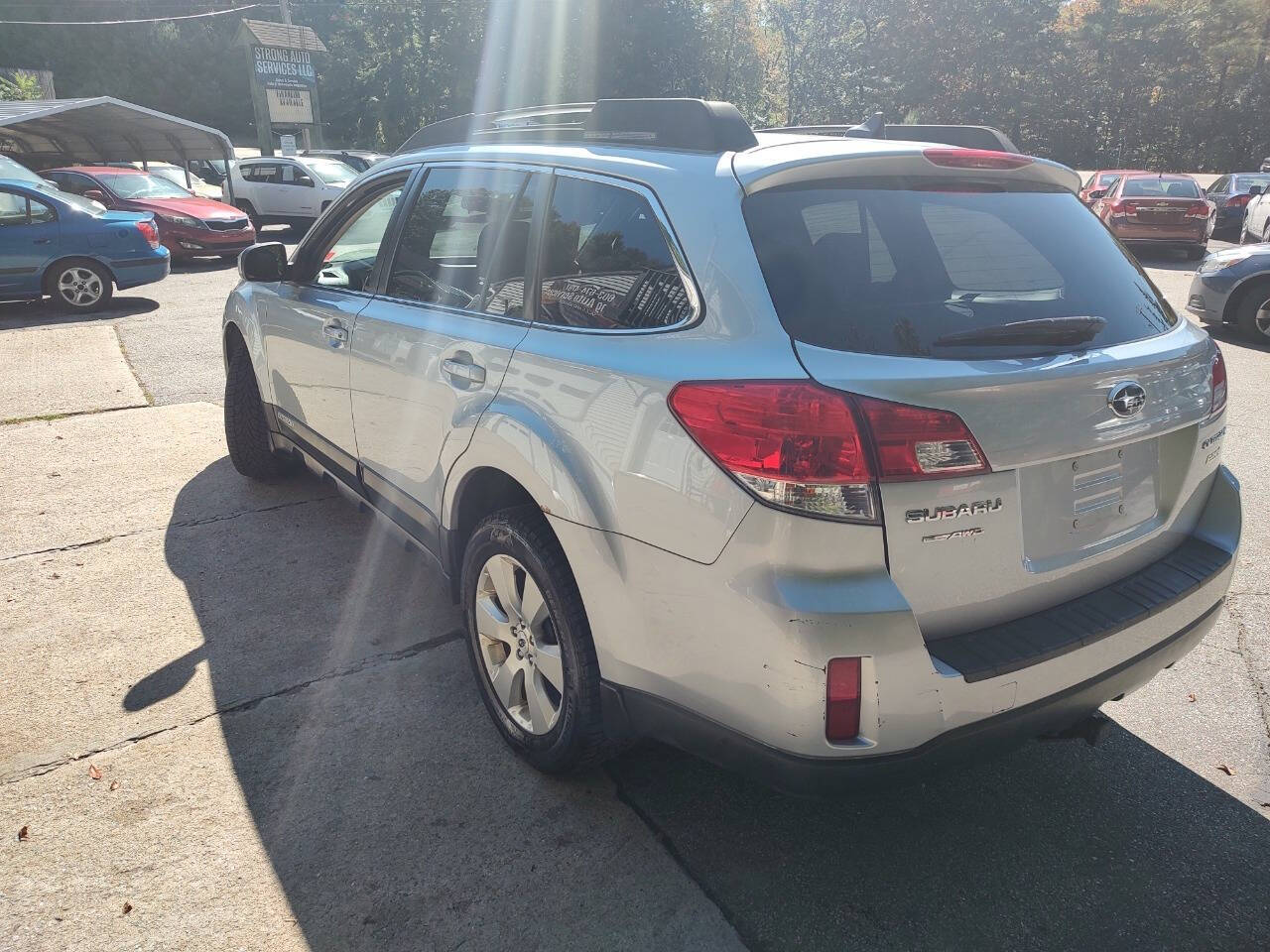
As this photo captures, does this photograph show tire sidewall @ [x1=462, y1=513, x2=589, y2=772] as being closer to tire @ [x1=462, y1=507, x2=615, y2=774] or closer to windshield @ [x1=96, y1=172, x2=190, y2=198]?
tire @ [x1=462, y1=507, x2=615, y2=774]

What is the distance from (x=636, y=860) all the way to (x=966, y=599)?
1.12m

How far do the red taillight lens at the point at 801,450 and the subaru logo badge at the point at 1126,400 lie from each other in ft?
2.33

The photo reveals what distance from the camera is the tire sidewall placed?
2.49 metres

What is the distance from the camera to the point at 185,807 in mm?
2691

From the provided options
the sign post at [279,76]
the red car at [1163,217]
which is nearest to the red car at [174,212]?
the red car at [1163,217]

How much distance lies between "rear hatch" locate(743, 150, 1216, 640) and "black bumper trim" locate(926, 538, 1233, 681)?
34mm

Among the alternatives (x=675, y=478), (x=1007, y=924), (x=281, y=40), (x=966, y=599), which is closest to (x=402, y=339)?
(x=675, y=478)

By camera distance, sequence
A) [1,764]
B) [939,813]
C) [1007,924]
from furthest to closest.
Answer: [1,764] < [939,813] < [1007,924]

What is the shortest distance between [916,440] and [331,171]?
21.2m

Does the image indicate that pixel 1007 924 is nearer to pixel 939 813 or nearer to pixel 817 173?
pixel 939 813

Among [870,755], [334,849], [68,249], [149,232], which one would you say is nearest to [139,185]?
[149,232]

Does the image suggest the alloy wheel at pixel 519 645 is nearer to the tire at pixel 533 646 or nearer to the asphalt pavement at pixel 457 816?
the tire at pixel 533 646

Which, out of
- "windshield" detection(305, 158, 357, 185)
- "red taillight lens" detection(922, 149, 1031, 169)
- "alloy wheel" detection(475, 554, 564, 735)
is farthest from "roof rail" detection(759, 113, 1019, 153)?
"windshield" detection(305, 158, 357, 185)

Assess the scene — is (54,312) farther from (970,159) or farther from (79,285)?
(970,159)
